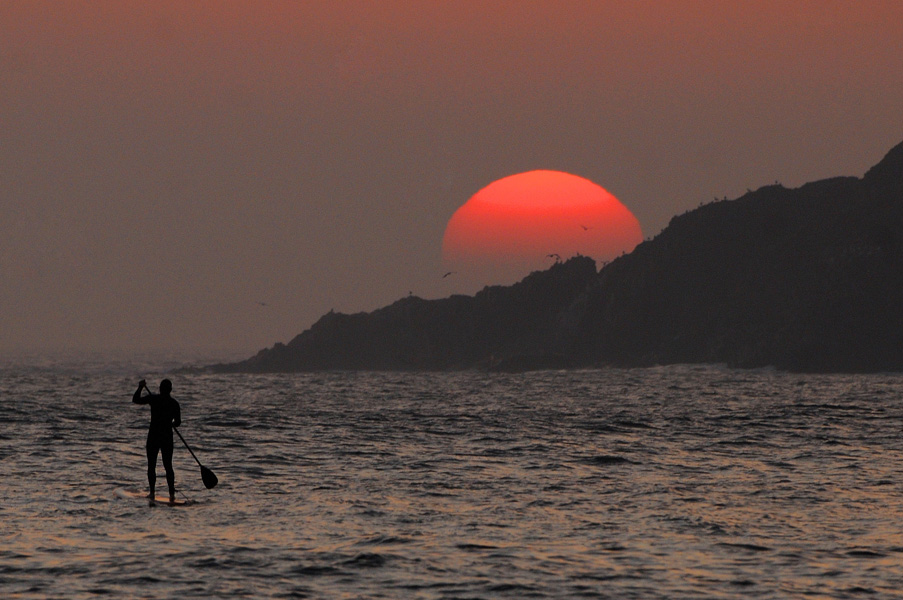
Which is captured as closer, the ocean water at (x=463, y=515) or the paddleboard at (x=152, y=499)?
the ocean water at (x=463, y=515)

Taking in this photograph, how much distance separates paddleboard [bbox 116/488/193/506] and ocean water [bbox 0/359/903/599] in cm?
22

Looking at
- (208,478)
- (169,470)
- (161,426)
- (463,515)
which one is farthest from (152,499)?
(463,515)

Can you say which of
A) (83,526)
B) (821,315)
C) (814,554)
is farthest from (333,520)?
(821,315)

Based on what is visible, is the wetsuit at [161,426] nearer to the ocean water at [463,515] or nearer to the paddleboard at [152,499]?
the paddleboard at [152,499]

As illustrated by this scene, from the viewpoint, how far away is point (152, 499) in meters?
24.0

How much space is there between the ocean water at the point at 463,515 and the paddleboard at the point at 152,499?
22cm

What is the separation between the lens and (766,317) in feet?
602

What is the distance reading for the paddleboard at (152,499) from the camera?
23781 millimetres

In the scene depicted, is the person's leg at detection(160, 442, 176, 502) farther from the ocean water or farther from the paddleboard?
the ocean water

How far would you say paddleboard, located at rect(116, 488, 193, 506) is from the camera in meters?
23.8

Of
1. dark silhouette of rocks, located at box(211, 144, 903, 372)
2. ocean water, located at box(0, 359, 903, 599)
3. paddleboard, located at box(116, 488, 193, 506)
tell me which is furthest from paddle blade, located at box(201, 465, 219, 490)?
dark silhouette of rocks, located at box(211, 144, 903, 372)

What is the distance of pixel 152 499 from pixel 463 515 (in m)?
6.56

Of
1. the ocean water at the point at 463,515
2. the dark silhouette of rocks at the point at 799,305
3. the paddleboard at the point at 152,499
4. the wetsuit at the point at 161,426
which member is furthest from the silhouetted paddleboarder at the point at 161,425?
the dark silhouette of rocks at the point at 799,305

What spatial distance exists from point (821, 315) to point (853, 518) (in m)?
159
